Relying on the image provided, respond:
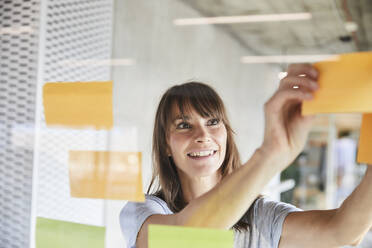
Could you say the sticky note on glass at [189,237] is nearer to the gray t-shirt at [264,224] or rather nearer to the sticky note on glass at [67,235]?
the gray t-shirt at [264,224]

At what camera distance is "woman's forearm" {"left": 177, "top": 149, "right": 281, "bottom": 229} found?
1.76 feet

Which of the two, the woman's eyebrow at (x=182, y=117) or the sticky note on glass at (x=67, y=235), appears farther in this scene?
the sticky note on glass at (x=67, y=235)

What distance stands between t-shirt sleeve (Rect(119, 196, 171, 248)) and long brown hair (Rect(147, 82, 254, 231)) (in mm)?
14

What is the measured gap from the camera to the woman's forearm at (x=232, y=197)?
537 millimetres

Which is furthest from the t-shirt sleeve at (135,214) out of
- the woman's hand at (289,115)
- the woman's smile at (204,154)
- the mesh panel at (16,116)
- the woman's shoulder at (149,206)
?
the mesh panel at (16,116)

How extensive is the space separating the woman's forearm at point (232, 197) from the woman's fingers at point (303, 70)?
0.12 metres

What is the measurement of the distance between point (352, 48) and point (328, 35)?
1.7 inches

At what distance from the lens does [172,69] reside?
668 mm

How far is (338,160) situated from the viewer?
0.59 meters

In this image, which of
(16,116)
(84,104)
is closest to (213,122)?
(84,104)

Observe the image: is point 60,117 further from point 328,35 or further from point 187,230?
point 328,35

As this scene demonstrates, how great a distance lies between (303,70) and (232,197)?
0.67 feet

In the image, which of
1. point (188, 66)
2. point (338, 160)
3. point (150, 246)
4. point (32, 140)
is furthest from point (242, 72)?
point (32, 140)

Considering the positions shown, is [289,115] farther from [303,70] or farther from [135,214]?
[135,214]
